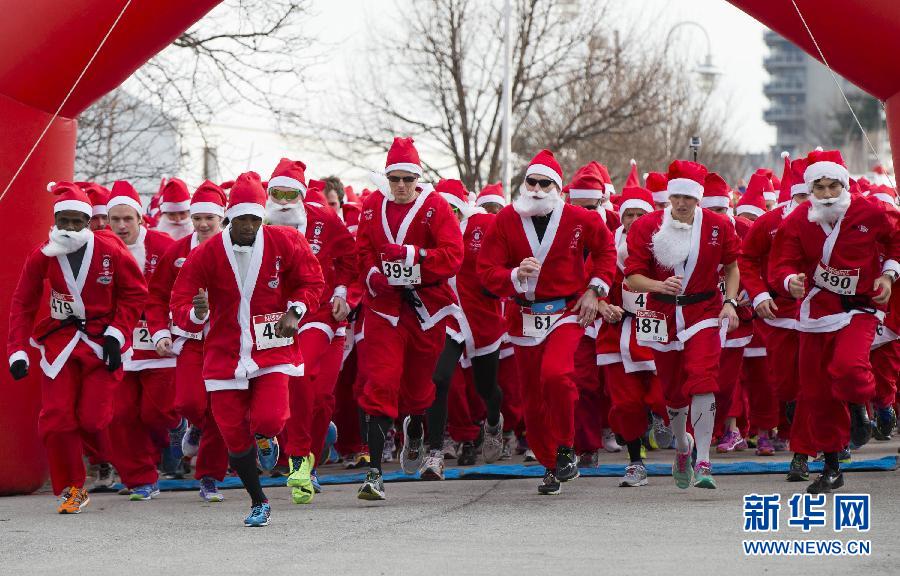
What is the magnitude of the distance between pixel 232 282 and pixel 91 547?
182cm

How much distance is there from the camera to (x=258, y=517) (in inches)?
368

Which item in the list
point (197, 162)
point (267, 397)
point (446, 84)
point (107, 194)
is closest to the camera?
point (267, 397)

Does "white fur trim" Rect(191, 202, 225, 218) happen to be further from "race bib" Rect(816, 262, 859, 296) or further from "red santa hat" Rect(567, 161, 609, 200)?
"race bib" Rect(816, 262, 859, 296)

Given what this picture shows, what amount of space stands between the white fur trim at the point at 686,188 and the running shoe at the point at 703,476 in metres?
1.75

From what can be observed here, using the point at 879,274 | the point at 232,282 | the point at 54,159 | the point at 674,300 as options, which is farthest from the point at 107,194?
the point at 879,274

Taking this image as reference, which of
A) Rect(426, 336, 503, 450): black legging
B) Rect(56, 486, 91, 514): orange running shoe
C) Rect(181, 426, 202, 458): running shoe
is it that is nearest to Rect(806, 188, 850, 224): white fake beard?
Rect(426, 336, 503, 450): black legging

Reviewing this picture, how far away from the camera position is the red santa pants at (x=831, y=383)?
33.3 ft

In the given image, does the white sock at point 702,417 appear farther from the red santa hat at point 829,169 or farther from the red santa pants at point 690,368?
the red santa hat at point 829,169

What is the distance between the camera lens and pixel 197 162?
24.5 m

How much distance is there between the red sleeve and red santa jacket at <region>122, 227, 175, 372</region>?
84 centimetres

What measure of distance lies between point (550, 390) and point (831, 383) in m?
1.76

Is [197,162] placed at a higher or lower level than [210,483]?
higher

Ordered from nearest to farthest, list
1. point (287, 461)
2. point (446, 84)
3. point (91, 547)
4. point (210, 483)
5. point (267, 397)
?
point (91, 547) → point (267, 397) → point (210, 483) → point (287, 461) → point (446, 84)

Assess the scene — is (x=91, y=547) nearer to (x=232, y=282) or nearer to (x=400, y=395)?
(x=232, y=282)
